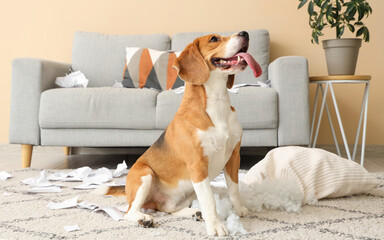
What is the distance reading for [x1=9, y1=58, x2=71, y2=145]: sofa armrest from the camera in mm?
2574

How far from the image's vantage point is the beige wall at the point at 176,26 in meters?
3.39

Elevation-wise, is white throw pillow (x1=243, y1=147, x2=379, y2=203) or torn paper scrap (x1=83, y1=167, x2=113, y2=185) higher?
white throw pillow (x1=243, y1=147, x2=379, y2=203)

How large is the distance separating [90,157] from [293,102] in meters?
2.02

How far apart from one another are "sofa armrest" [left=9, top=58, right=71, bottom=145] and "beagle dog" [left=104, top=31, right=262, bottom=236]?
4.97 ft

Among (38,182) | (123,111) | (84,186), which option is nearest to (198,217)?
(84,186)

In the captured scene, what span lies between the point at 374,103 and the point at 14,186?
3.09 metres

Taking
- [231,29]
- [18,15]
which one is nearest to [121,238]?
[231,29]

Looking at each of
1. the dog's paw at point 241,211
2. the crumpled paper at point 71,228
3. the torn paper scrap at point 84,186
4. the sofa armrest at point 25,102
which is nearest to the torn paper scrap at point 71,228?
the crumpled paper at point 71,228

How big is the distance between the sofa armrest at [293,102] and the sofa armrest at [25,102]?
1719mm

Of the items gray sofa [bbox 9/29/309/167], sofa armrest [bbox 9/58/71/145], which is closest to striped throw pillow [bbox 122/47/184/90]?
gray sofa [bbox 9/29/309/167]

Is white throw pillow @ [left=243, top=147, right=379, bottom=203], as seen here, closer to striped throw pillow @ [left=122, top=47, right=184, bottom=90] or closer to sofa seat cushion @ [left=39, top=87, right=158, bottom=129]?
sofa seat cushion @ [left=39, top=87, right=158, bottom=129]

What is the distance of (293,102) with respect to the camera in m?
2.43

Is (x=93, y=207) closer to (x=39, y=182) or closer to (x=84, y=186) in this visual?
(x=84, y=186)

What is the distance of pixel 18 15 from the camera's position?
3.67m
